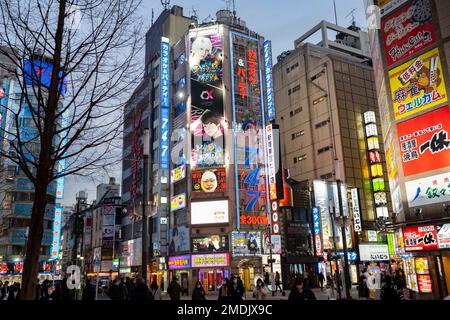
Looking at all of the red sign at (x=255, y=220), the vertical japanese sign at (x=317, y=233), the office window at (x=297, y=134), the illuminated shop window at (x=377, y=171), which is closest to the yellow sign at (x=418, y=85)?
the red sign at (x=255, y=220)

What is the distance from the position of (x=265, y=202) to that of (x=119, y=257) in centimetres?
3242

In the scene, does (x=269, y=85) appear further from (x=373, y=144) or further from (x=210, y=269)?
(x=210, y=269)

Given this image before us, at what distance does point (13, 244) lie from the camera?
53.6 metres

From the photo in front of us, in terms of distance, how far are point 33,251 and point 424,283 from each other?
22.0 m

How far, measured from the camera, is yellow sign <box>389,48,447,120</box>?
24188mm

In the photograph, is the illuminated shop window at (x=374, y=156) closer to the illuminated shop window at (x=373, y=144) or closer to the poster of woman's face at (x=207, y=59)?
the illuminated shop window at (x=373, y=144)

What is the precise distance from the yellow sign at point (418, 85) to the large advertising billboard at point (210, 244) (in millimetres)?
23257

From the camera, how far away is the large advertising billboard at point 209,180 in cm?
4444

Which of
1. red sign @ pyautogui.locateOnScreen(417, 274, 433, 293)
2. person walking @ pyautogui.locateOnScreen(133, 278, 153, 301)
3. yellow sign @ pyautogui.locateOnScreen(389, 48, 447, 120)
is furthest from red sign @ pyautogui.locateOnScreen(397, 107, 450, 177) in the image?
person walking @ pyautogui.locateOnScreen(133, 278, 153, 301)
